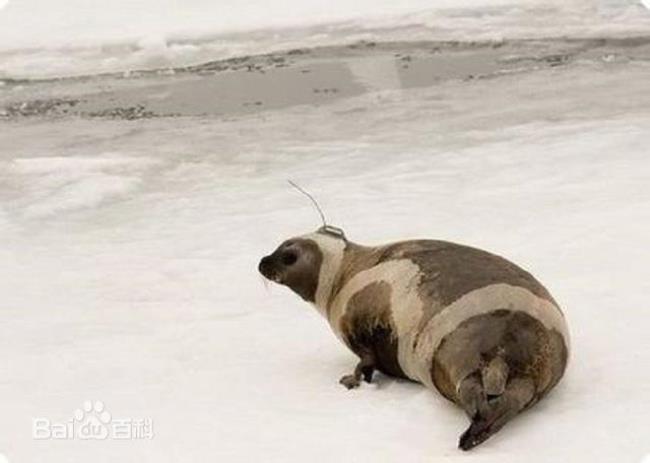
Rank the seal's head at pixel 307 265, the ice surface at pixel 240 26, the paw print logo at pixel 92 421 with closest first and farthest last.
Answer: the paw print logo at pixel 92 421 < the seal's head at pixel 307 265 < the ice surface at pixel 240 26

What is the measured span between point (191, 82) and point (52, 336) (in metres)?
6.50

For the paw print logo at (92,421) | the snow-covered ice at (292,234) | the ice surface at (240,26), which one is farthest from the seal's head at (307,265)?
the ice surface at (240,26)

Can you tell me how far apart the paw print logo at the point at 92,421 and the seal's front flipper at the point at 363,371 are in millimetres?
720

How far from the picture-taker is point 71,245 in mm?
5828

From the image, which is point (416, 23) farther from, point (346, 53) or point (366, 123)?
point (366, 123)

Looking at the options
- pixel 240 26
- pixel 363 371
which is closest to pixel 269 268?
pixel 363 371

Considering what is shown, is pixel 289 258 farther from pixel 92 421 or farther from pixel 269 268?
pixel 92 421

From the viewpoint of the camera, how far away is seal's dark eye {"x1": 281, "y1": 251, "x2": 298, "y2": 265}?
3801 millimetres

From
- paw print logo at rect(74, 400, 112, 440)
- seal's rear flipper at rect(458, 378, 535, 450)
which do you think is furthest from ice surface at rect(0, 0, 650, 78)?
seal's rear flipper at rect(458, 378, 535, 450)

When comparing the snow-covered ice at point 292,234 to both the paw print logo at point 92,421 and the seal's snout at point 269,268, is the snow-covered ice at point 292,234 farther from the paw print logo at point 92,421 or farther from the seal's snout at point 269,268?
the seal's snout at point 269,268

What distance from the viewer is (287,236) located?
5.71 metres

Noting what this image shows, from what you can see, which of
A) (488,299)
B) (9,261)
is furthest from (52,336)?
(488,299)

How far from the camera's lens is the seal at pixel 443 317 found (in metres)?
2.99

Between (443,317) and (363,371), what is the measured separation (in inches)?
16.2
